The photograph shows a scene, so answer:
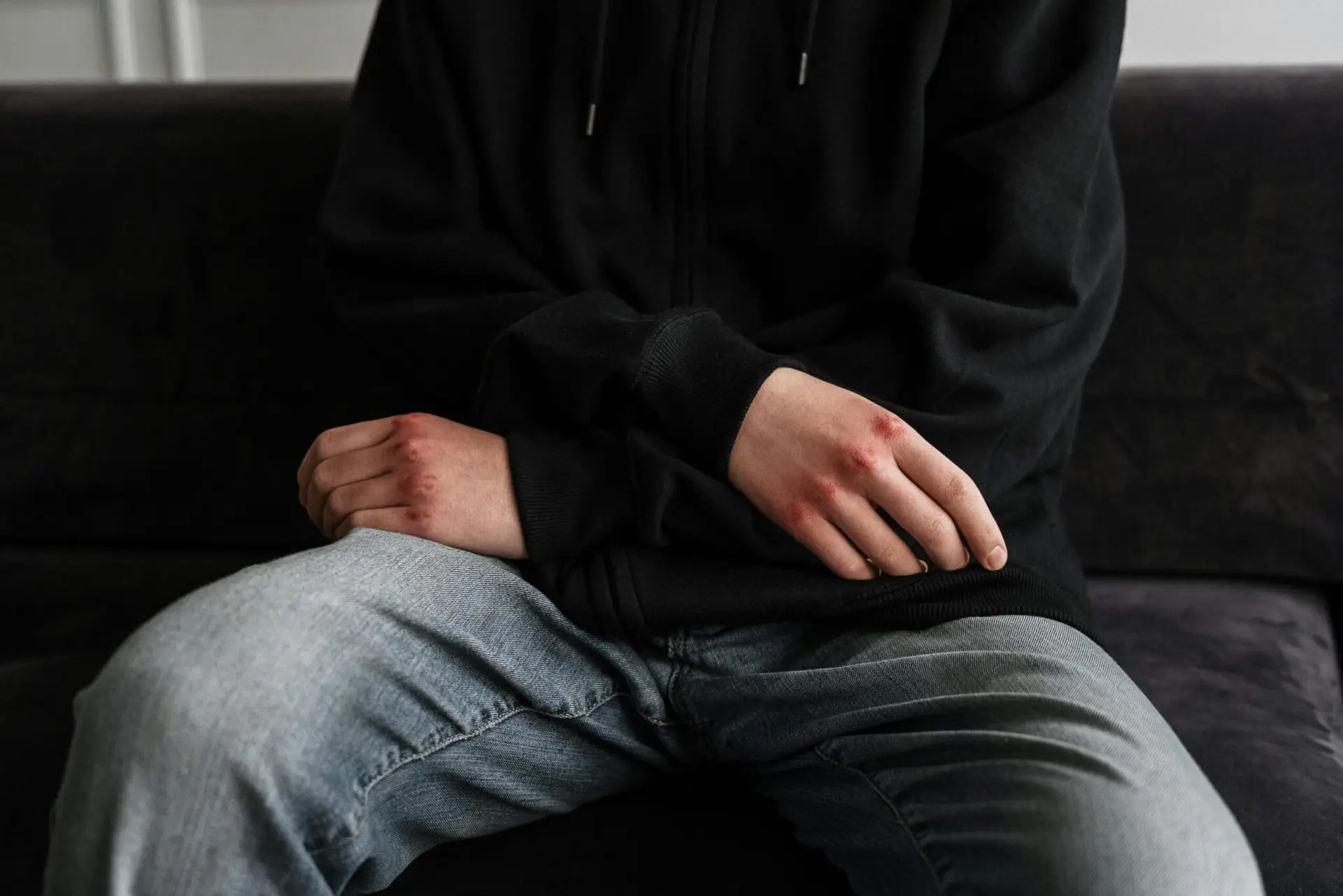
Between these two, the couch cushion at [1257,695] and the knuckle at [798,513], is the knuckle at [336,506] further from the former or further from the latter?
the couch cushion at [1257,695]

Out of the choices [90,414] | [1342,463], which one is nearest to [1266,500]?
[1342,463]

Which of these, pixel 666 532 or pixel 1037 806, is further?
pixel 666 532

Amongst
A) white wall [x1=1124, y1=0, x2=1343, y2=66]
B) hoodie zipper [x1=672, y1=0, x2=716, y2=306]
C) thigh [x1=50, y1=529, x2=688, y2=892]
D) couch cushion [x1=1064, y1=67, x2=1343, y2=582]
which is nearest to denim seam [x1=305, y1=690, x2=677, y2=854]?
thigh [x1=50, y1=529, x2=688, y2=892]

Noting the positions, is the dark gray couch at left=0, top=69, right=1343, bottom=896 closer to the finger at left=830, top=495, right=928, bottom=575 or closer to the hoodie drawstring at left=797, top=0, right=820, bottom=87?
the finger at left=830, top=495, right=928, bottom=575

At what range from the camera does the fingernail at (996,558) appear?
76cm

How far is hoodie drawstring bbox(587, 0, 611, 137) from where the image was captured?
947mm

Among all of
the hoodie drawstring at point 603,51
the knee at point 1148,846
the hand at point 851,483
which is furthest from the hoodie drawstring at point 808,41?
the knee at point 1148,846

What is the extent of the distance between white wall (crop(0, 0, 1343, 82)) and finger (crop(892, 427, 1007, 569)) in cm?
87

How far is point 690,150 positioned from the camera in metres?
0.94

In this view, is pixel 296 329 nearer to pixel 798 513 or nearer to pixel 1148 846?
pixel 798 513

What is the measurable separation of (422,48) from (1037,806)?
75 cm

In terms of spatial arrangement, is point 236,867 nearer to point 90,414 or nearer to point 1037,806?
point 1037,806

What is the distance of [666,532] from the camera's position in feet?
2.68

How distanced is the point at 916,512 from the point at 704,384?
168 millimetres
